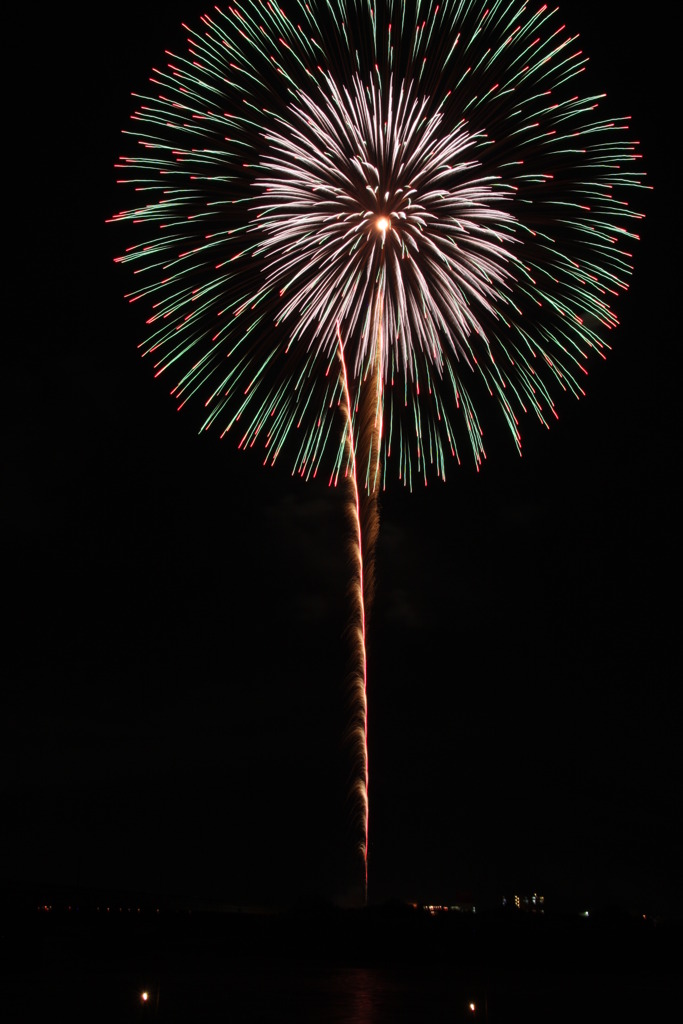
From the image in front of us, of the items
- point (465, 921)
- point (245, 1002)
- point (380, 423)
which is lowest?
point (245, 1002)

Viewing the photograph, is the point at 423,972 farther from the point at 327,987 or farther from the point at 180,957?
the point at 180,957

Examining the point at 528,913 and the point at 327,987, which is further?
the point at 528,913

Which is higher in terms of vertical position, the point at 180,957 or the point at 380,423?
the point at 380,423

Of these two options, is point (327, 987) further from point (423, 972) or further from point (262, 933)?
point (262, 933)

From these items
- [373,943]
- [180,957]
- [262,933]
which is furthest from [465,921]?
[180,957]

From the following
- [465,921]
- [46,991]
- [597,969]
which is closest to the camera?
[46,991]

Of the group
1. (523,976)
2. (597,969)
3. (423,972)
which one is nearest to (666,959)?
(597,969)

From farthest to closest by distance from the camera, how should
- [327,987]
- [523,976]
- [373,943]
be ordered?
[373,943], [523,976], [327,987]

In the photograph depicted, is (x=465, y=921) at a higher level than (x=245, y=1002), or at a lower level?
higher

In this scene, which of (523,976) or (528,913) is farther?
(528,913)
